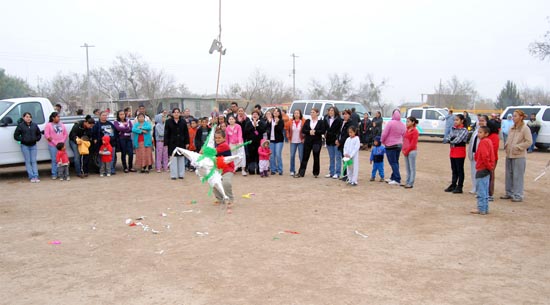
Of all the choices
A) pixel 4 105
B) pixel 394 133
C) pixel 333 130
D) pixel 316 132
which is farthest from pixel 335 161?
pixel 4 105

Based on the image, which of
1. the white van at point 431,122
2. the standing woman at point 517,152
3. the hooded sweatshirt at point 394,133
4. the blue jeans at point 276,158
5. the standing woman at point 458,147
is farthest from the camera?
the white van at point 431,122

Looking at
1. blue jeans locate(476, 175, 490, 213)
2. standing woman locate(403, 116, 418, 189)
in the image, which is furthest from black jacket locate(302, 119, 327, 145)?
blue jeans locate(476, 175, 490, 213)

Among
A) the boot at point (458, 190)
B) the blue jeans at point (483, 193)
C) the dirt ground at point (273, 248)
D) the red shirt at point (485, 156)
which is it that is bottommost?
the dirt ground at point (273, 248)

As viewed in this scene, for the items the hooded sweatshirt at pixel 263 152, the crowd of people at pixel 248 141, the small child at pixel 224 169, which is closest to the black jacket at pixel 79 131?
the crowd of people at pixel 248 141

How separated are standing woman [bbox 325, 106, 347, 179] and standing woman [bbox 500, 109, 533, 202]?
13.1 feet

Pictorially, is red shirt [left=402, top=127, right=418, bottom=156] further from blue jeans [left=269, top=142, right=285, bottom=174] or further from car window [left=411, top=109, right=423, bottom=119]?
car window [left=411, top=109, right=423, bottom=119]

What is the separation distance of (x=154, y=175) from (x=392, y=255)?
8.01 meters

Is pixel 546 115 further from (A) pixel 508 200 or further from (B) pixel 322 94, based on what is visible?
(B) pixel 322 94

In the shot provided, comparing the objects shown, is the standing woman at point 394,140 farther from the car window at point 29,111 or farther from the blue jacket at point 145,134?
the car window at point 29,111

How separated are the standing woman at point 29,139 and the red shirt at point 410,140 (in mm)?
8701

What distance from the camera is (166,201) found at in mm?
8727

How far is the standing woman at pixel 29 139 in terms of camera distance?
1075cm

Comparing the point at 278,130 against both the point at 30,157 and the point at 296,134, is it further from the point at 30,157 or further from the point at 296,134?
the point at 30,157

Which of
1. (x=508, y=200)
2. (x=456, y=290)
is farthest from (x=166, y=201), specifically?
(x=508, y=200)
